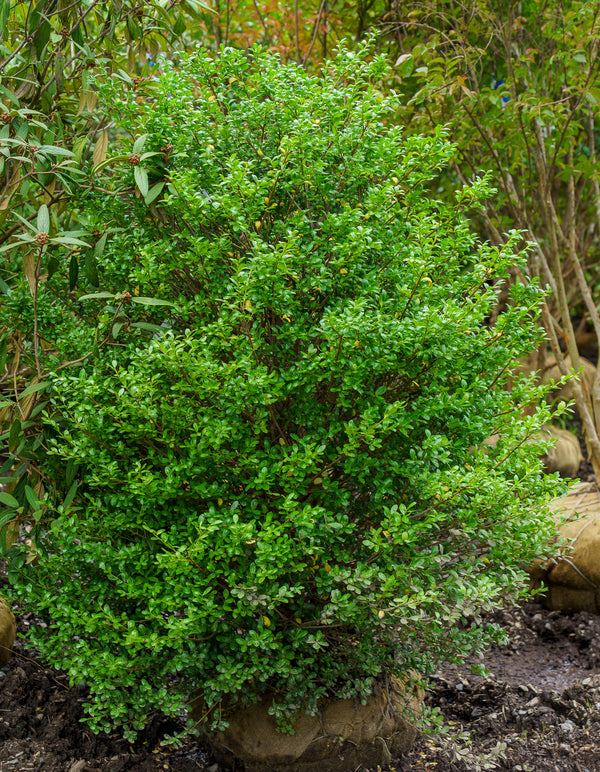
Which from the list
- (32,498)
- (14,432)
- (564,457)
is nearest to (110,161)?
(14,432)

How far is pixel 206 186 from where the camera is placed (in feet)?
8.55

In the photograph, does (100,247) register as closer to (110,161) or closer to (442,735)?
(110,161)

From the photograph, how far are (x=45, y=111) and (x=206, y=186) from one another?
3.02 feet

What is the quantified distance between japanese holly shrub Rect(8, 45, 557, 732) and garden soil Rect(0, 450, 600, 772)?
0.32 metres

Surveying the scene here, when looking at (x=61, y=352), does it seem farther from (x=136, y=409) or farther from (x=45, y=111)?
(x=45, y=111)

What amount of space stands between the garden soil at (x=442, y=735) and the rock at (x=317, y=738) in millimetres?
97

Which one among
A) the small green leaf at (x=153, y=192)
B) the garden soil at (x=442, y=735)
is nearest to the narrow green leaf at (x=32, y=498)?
the garden soil at (x=442, y=735)

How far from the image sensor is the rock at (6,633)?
3245 millimetres

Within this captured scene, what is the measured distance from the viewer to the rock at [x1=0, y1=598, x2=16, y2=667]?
10.6 ft

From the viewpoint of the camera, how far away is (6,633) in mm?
3270

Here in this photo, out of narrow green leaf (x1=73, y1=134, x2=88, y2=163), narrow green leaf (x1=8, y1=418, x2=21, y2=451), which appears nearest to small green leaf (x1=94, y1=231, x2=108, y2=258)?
narrow green leaf (x1=73, y1=134, x2=88, y2=163)

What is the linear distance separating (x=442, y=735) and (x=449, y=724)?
0.14 metres

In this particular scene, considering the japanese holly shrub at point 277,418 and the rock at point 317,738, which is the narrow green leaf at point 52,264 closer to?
the japanese holly shrub at point 277,418

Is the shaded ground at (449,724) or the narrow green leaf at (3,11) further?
the shaded ground at (449,724)
